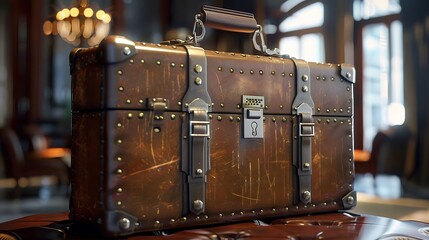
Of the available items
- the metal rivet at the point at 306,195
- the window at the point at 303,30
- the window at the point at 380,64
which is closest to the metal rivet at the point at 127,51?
the metal rivet at the point at 306,195

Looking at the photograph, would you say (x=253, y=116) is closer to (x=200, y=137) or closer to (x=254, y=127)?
(x=254, y=127)

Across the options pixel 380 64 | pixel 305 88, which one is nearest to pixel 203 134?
pixel 305 88

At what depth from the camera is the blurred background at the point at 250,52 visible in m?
5.55

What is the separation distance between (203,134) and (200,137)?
1 cm

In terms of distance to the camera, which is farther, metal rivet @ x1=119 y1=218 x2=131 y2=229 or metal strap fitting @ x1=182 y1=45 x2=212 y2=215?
metal strap fitting @ x1=182 y1=45 x2=212 y2=215

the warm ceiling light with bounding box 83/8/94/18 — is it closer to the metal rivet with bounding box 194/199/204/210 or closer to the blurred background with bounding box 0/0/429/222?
the blurred background with bounding box 0/0/429/222

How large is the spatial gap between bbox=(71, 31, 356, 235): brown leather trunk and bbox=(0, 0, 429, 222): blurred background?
10.7 feet

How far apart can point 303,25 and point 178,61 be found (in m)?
6.82

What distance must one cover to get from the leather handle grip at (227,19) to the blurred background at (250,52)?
3.45m

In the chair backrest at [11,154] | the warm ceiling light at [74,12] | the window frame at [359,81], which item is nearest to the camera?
the chair backrest at [11,154]

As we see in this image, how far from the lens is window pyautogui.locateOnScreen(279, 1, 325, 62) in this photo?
24.7 ft

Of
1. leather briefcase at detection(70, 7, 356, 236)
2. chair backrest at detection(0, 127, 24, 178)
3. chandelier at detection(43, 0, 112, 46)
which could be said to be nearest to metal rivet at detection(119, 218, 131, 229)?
leather briefcase at detection(70, 7, 356, 236)

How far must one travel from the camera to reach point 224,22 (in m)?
1.45

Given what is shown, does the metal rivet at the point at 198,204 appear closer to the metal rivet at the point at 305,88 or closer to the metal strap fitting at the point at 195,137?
the metal strap fitting at the point at 195,137
